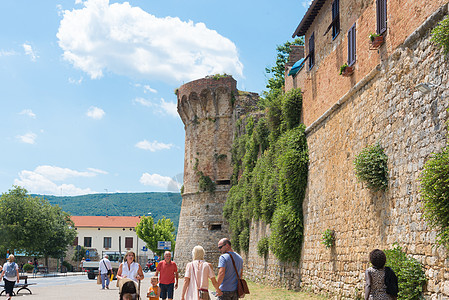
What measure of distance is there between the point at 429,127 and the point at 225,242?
166 inches

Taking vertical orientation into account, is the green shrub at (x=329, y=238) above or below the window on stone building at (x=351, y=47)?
below

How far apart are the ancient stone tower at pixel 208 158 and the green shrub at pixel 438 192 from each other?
26568 mm

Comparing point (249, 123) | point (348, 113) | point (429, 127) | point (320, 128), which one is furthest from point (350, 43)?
point (249, 123)

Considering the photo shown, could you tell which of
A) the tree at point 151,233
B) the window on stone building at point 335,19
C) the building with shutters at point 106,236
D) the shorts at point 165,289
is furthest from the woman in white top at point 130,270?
the building with shutters at point 106,236

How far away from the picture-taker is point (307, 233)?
17188 mm

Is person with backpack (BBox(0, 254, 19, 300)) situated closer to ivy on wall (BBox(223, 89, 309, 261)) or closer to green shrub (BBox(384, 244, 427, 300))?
ivy on wall (BBox(223, 89, 309, 261))

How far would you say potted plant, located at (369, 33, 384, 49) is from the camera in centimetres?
1180

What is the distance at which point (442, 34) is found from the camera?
8.62 m

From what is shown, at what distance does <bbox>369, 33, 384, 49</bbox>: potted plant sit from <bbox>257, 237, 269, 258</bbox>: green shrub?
41.2 ft

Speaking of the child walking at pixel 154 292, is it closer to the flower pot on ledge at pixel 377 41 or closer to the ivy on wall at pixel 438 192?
the ivy on wall at pixel 438 192

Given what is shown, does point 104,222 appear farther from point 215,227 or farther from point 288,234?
point 288,234

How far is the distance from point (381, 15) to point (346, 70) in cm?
223

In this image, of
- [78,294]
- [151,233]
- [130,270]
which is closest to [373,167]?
[130,270]

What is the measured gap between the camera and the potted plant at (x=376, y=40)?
465 inches
